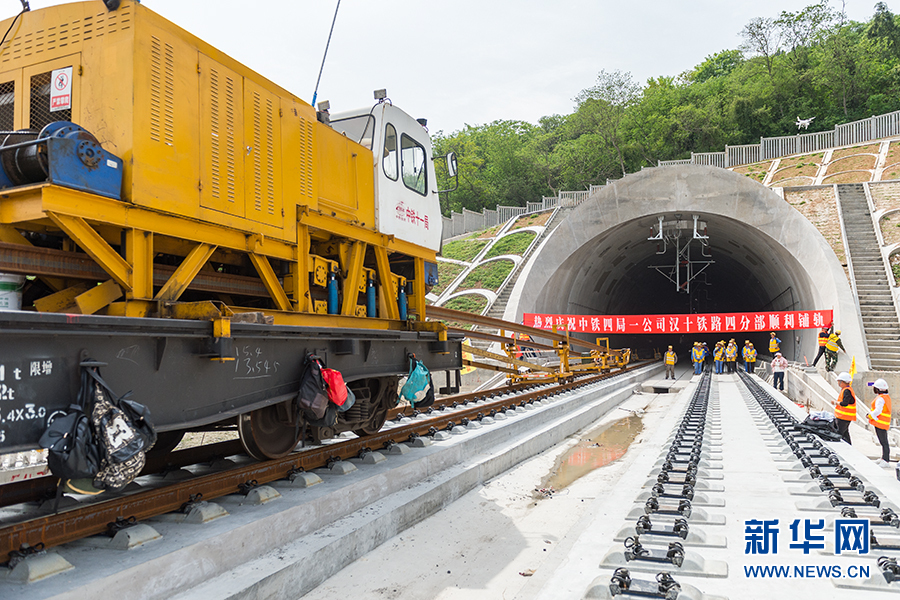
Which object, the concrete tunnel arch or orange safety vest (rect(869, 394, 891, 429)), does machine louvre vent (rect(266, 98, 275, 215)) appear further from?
the concrete tunnel arch

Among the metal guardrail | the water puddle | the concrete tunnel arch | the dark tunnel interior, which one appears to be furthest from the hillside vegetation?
the water puddle

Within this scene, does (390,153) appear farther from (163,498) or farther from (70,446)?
(70,446)

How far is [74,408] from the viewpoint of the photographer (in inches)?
119

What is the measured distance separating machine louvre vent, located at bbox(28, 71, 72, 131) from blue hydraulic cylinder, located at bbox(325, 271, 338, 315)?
8.86ft

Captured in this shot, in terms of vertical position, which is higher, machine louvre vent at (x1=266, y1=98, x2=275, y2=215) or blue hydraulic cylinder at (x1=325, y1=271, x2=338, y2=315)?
machine louvre vent at (x1=266, y1=98, x2=275, y2=215)

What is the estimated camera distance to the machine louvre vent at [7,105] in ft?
14.9

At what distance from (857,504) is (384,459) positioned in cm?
424

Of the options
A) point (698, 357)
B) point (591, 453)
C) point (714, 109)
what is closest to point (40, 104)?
point (591, 453)

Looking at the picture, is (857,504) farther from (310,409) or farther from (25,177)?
(25,177)

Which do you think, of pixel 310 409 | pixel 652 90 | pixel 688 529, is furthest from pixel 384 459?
pixel 652 90

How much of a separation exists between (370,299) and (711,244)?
26.0 m

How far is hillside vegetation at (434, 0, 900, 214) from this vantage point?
53219 mm

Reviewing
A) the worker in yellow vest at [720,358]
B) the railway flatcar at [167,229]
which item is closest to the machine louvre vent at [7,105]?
the railway flatcar at [167,229]

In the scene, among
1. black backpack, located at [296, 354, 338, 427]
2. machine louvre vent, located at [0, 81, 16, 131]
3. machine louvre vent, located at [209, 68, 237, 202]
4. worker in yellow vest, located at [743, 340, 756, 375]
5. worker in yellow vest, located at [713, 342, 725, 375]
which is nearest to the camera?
machine louvre vent, located at [0, 81, 16, 131]
